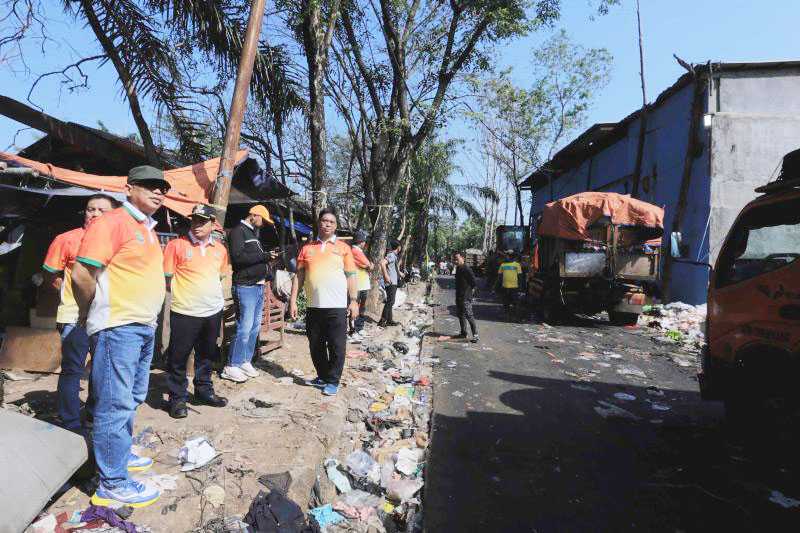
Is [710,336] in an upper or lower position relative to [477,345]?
upper

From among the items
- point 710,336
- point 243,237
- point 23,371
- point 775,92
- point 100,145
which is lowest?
point 23,371

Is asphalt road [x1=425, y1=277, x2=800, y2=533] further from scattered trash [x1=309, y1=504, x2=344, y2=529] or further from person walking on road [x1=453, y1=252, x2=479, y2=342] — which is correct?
person walking on road [x1=453, y1=252, x2=479, y2=342]

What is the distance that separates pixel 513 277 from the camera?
12359mm

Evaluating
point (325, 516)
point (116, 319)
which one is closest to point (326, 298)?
point (325, 516)

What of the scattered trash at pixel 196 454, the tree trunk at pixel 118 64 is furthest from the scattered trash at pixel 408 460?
the tree trunk at pixel 118 64

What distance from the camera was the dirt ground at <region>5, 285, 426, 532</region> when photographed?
8.30 feet

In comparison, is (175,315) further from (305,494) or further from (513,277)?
(513,277)

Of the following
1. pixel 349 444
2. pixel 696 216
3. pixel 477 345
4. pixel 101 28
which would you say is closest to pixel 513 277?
Answer: pixel 477 345

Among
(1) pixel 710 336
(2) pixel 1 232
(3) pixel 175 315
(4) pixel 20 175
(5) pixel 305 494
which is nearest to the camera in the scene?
(5) pixel 305 494

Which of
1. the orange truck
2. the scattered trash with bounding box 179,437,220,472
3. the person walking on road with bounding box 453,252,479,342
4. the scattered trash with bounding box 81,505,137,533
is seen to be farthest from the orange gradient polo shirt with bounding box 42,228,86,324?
the person walking on road with bounding box 453,252,479,342

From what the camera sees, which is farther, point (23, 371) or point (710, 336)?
point (23, 371)

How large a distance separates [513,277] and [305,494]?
10111 millimetres

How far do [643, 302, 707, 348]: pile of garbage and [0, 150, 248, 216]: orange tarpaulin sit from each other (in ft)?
28.2

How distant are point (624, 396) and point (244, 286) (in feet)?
14.6
